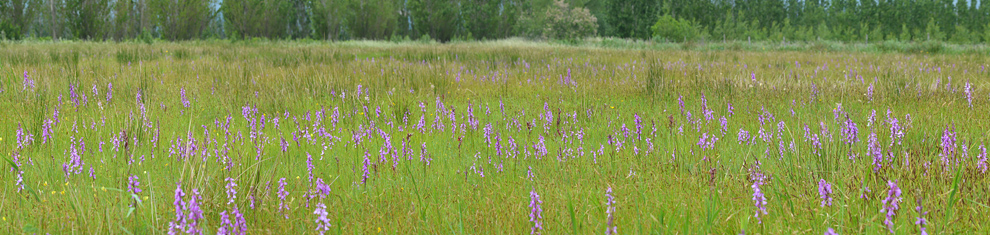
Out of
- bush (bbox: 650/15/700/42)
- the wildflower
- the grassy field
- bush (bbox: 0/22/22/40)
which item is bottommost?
the grassy field

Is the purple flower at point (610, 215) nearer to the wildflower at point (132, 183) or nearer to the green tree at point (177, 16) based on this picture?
the wildflower at point (132, 183)

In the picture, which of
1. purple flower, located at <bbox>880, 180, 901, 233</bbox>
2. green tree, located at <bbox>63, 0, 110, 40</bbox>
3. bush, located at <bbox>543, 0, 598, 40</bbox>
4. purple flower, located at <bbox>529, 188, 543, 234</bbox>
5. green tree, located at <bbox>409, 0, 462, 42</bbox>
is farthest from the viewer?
bush, located at <bbox>543, 0, 598, 40</bbox>

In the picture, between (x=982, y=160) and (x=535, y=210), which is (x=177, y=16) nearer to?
(x=535, y=210)

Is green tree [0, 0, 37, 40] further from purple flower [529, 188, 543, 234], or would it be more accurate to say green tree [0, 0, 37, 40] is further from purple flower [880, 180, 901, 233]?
purple flower [880, 180, 901, 233]

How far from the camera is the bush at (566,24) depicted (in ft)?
161

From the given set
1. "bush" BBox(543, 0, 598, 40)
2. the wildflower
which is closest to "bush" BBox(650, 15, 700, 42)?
"bush" BBox(543, 0, 598, 40)

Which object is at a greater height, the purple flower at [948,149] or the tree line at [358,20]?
the tree line at [358,20]

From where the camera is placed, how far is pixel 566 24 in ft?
161

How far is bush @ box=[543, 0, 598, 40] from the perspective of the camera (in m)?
49.0

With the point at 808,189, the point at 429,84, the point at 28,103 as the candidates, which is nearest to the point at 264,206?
the point at 808,189

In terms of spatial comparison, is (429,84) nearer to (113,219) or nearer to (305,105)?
(305,105)

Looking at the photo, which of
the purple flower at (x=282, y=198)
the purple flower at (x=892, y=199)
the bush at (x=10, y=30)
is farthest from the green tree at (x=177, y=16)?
the purple flower at (x=892, y=199)

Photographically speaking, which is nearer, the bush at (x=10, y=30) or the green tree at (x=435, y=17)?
the bush at (x=10, y=30)

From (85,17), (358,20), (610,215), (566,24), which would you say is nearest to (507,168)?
(610,215)
